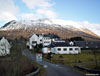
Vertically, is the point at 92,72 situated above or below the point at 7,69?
below

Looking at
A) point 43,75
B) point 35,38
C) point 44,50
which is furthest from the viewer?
point 35,38

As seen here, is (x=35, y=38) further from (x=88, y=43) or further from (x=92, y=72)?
(x=92, y=72)

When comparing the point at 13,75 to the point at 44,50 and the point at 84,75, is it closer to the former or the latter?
the point at 84,75

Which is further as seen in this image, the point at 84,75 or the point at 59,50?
the point at 59,50

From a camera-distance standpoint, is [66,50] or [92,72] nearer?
[92,72]

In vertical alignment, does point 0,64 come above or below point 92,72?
above

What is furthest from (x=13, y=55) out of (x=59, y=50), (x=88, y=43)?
(x=88, y=43)

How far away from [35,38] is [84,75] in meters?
68.0

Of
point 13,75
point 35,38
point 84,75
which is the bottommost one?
point 84,75

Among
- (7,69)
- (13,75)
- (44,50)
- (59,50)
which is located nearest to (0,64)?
(7,69)

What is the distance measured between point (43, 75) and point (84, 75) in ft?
13.1

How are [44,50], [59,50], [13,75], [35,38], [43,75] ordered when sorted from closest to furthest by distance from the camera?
[13,75] → [43,75] → [59,50] → [44,50] → [35,38]

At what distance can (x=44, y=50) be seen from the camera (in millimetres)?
58844

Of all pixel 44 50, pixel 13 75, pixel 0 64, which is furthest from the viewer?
pixel 44 50
